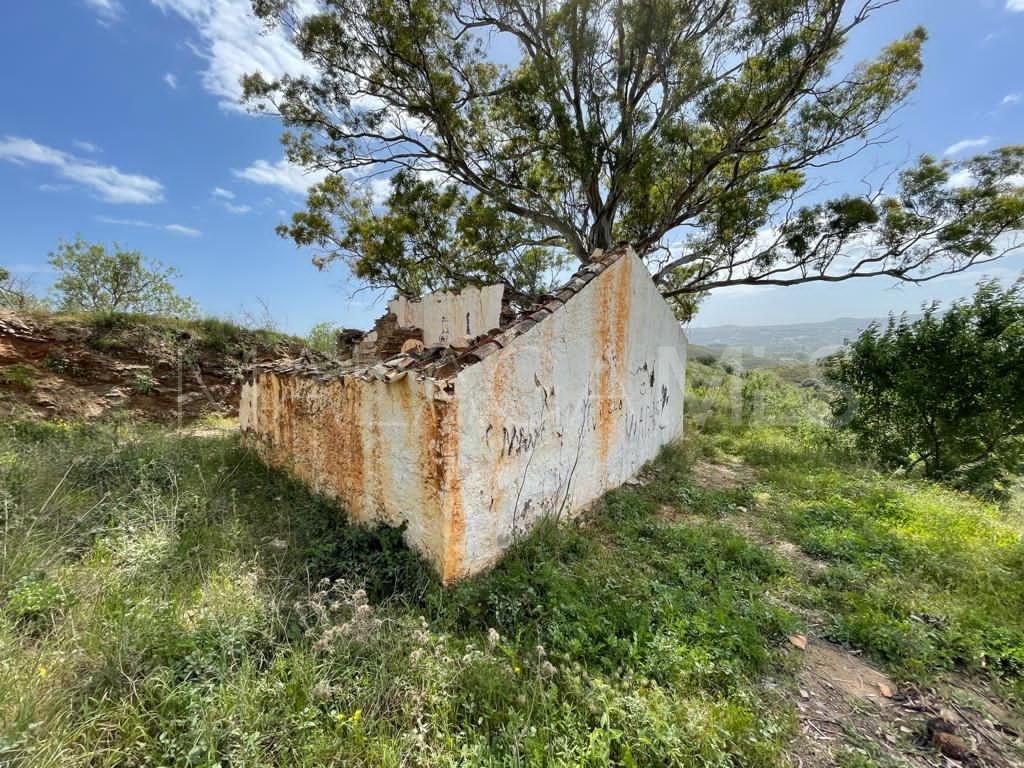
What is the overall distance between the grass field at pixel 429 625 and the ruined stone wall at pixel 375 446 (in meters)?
0.27

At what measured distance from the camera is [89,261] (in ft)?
50.1

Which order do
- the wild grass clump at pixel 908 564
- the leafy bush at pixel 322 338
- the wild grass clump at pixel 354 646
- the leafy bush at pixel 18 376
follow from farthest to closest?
1. the leafy bush at pixel 322 338
2. the leafy bush at pixel 18 376
3. the wild grass clump at pixel 908 564
4. the wild grass clump at pixel 354 646

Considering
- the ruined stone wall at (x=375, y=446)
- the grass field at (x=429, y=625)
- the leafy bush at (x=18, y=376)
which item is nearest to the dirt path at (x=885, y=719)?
the grass field at (x=429, y=625)

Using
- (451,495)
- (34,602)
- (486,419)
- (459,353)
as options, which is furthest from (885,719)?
(34,602)

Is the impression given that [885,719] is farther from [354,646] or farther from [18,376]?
[18,376]

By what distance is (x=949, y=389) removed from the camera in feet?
23.8

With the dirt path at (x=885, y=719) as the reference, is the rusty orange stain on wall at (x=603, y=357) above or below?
above

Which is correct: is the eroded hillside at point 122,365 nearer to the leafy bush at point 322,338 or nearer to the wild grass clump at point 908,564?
the leafy bush at point 322,338

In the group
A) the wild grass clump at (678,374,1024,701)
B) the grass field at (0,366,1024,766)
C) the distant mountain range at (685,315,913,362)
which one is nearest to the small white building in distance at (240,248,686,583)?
the grass field at (0,366,1024,766)

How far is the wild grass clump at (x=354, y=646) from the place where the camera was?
193 centimetres

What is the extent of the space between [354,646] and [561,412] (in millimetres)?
2665

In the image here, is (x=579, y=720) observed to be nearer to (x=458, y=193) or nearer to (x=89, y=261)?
(x=458, y=193)

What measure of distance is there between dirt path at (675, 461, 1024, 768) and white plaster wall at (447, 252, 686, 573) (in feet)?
7.44

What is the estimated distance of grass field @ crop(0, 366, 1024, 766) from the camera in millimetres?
1966
